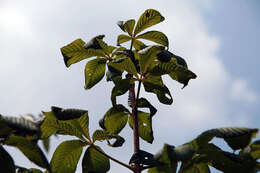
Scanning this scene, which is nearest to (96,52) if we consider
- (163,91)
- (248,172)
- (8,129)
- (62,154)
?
(163,91)

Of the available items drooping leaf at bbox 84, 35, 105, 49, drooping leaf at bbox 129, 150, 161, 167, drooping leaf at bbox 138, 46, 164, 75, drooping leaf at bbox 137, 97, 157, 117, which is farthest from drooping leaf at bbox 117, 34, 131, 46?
drooping leaf at bbox 129, 150, 161, 167

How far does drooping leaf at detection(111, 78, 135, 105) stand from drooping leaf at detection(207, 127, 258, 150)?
749 mm

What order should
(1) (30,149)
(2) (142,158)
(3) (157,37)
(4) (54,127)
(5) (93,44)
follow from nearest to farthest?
(1) (30,149), (2) (142,158), (4) (54,127), (5) (93,44), (3) (157,37)

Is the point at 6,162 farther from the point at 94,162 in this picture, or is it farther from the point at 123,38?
the point at 123,38

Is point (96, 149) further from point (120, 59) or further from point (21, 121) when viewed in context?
point (21, 121)

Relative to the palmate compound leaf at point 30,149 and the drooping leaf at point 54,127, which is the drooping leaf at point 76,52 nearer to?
the drooping leaf at point 54,127

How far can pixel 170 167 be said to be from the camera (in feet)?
6.33

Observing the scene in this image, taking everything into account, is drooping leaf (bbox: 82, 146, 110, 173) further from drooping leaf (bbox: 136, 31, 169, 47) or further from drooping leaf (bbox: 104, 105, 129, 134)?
drooping leaf (bbox: 136, 31, 169, 47)

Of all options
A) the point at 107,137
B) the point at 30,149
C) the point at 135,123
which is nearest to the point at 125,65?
the point at 135,123

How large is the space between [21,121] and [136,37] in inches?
55.1

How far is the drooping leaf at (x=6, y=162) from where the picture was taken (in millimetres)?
1764

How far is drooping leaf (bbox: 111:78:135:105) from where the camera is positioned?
2.35 meters

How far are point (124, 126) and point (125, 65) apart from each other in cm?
48

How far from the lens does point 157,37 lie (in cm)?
270
